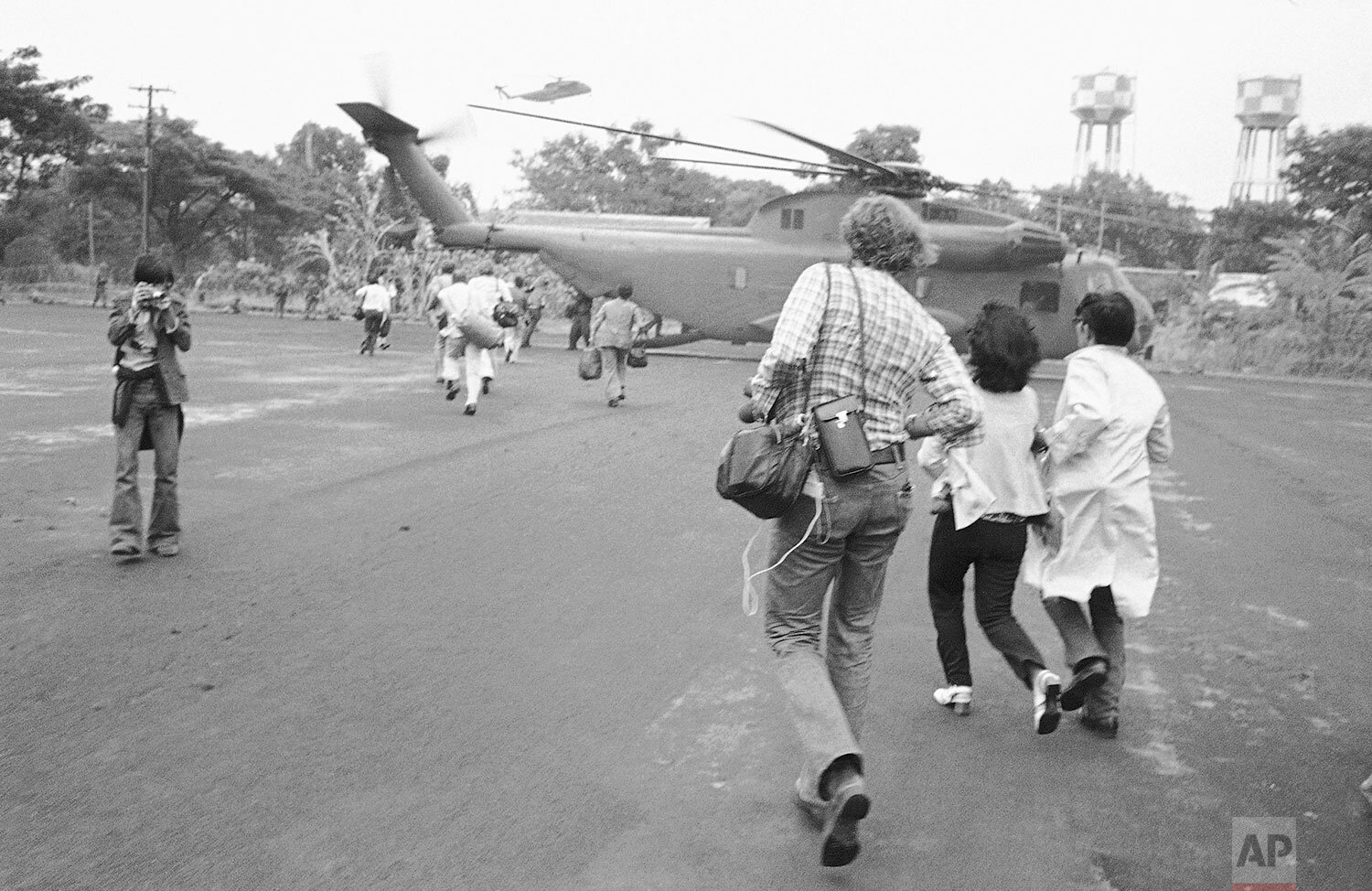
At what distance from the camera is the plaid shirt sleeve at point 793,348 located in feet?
12.9

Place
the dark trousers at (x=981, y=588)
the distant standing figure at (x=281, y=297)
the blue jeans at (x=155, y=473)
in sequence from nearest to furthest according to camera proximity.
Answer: the dark trousers at (x=981, y=588) < the blue jeans at (x=155, y=473) < the distant standing figure at (x=281, y=297)

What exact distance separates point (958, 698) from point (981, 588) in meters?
0.47

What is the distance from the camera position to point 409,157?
1122 inches

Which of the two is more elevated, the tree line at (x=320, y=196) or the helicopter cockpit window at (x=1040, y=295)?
the tree line at (x=320, y=196)

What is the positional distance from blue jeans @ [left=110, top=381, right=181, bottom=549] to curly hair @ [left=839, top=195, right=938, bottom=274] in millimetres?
4859

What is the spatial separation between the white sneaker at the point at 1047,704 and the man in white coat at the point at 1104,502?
326 millimetres

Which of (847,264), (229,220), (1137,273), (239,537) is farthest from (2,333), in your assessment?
(1137,273)

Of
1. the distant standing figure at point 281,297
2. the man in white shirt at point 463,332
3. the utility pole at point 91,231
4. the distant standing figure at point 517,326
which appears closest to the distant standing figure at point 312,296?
the distant standing figure at point 281,297

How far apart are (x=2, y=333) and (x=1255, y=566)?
84.1ft

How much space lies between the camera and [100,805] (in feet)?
12.8

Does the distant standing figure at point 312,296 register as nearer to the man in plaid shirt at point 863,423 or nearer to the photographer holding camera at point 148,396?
the photographer holding camera at point 148,396

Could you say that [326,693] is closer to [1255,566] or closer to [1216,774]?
[1216,774]

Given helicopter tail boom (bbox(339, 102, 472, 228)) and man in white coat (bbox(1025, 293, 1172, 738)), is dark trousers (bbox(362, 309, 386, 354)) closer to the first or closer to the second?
helicopter tail boom (bbox(339, 102, 472, 228))

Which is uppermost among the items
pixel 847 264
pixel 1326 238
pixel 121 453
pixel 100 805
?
pixel 1326 238
